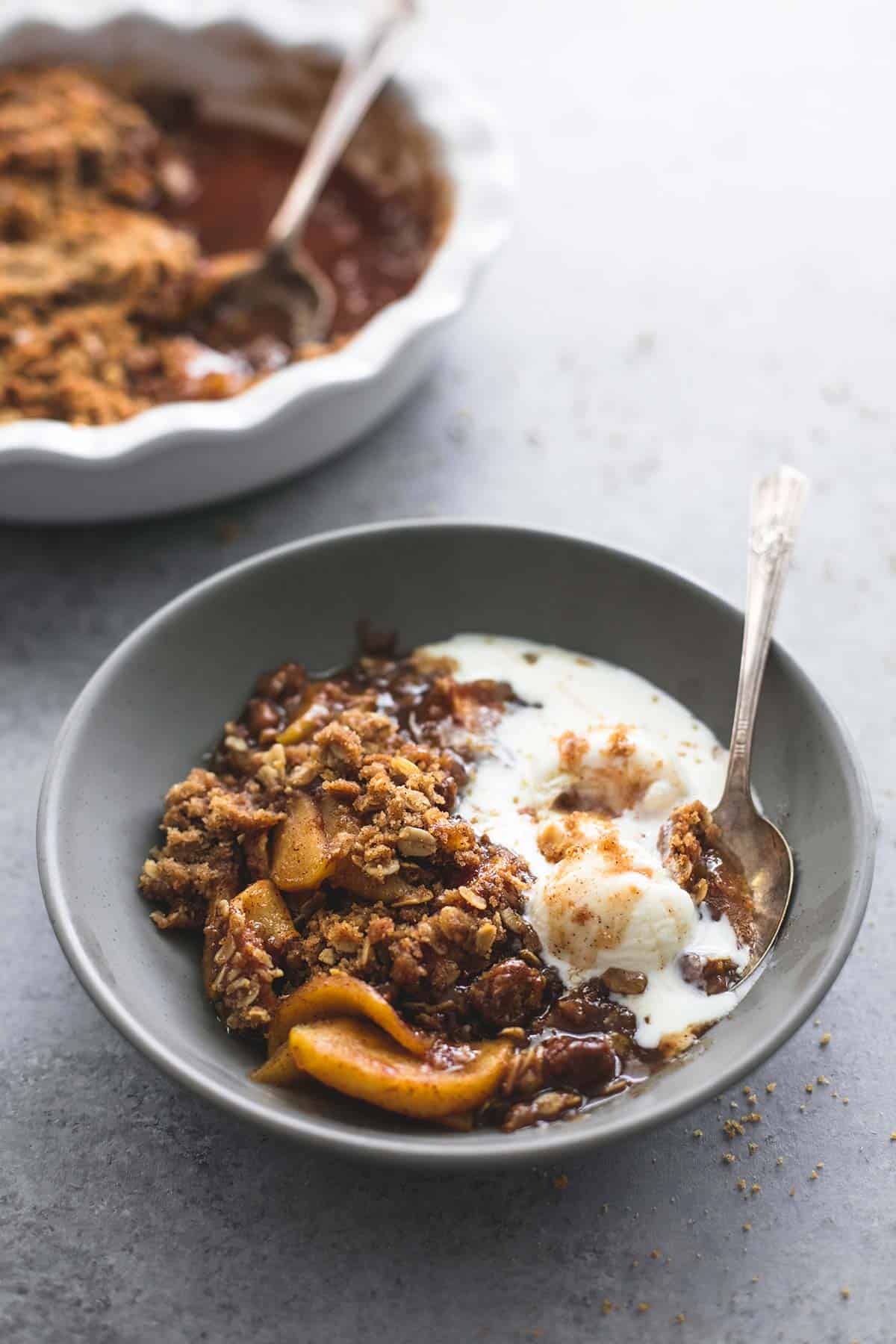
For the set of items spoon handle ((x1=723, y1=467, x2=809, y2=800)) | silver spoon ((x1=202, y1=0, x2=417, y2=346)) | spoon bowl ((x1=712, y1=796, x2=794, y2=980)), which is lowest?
silver spoon ((x1=202, y1=0, x2=417, y2=346))

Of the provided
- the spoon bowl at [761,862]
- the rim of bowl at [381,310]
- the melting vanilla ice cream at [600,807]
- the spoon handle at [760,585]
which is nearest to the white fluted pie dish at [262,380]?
the rim of bowl at [381,310]

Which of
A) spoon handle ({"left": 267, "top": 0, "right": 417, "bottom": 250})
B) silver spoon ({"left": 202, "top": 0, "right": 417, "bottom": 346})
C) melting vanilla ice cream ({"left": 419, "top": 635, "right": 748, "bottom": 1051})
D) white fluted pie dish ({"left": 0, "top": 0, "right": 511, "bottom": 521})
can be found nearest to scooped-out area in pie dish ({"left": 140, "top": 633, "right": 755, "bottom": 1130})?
melting vanilla ice cream ({"left": 419, "top": 635, "right": 748, "bottom": 1051})

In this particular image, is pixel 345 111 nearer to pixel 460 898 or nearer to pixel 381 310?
pixel 381 310

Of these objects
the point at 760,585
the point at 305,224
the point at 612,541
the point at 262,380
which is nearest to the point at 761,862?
the point at 760,585

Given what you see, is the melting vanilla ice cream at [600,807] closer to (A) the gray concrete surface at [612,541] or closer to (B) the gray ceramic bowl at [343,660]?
(B) the gray ceramic bowl at [343,660]

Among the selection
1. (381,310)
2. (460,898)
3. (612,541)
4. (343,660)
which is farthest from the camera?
(381,310)

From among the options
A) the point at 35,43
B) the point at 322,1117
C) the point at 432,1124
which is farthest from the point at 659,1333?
the point at 35,43

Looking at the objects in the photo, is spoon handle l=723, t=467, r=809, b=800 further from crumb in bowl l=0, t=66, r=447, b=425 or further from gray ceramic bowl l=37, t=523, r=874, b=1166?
crumb in bowl l=0, t=66, r=447, b=425
